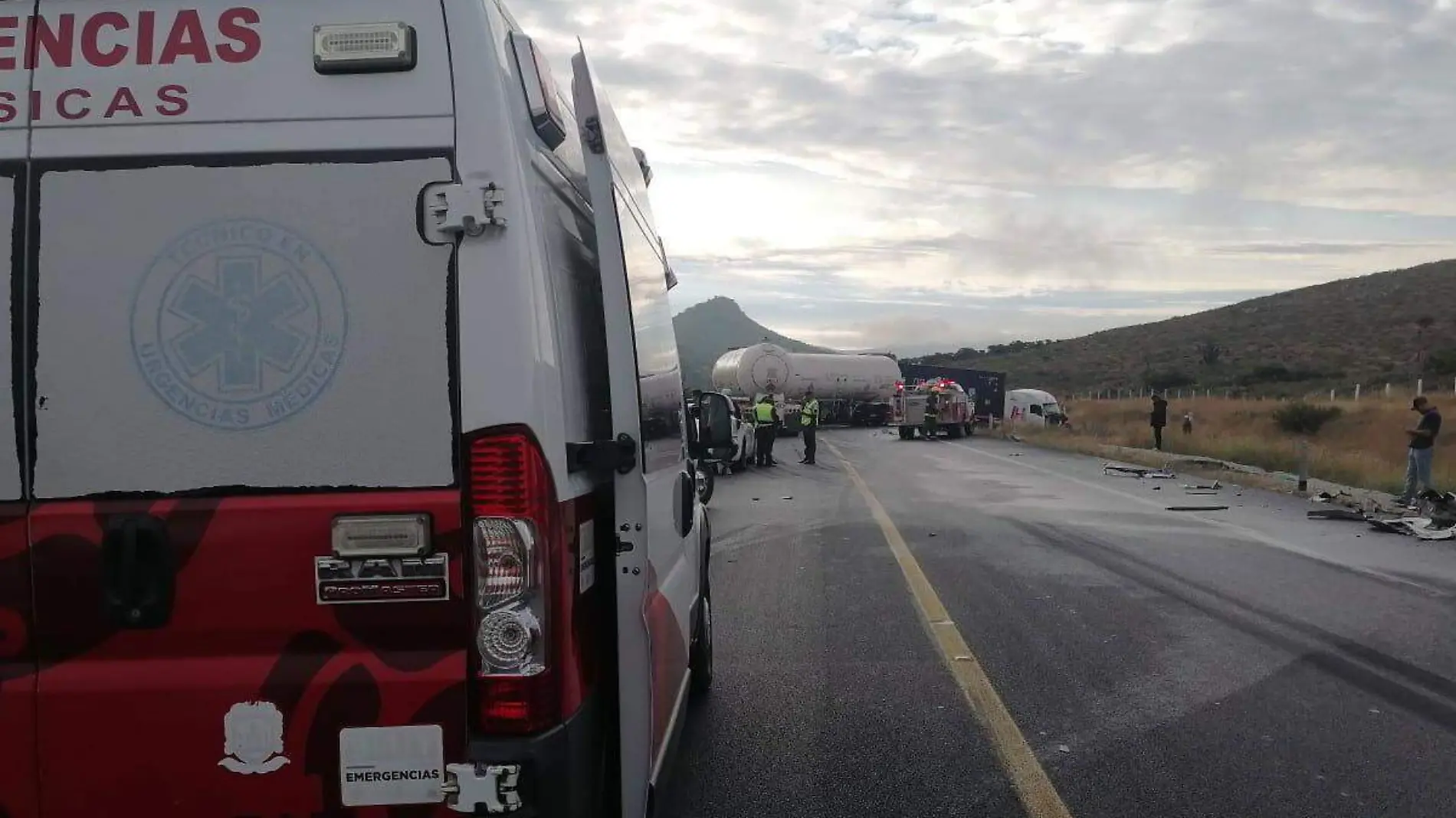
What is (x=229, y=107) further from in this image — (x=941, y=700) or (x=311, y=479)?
(x=941, y=700)

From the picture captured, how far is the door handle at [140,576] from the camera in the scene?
2.85m

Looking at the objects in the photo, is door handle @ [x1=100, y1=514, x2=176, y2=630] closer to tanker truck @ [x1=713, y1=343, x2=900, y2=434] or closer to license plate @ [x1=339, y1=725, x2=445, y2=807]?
license plate @ [x1=339, y1=725, x2=445, y2=807]

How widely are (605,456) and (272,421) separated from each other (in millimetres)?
841

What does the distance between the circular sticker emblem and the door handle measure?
0.96 feet

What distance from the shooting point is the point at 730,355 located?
179 ft

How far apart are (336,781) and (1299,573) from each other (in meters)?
10.2

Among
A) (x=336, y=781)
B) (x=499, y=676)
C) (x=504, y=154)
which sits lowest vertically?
(x=336, y=781)

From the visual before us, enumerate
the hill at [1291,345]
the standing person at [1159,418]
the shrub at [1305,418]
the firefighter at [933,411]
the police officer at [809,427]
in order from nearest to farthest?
the police officer at [809,427] → the standing person at [1159,418] → the shrub at [1305,418] → the firefighter at [933,411] → the hill at [1291,345]

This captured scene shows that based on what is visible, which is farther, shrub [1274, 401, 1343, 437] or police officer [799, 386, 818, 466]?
shrub [1274, 401, 1343, 437]

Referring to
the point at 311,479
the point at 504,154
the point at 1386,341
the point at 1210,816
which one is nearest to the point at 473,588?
the point at 311,479

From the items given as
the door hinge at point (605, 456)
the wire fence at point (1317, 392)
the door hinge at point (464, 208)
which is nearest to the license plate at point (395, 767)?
the door hinge at point (605, 456)

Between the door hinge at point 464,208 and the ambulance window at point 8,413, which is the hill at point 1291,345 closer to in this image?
the door hinge at point 464,208

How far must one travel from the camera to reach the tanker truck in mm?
52875

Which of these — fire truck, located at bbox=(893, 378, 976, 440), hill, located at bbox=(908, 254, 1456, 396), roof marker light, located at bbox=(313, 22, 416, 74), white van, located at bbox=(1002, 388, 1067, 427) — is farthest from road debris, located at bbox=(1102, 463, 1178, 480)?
hill, located at bbox=(908, 254, 1456, 396)
